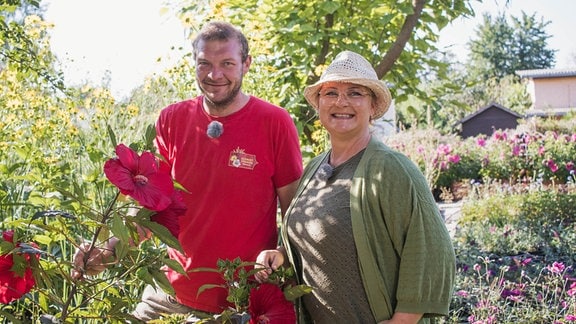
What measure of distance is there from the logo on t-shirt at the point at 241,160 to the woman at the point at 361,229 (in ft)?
0.59

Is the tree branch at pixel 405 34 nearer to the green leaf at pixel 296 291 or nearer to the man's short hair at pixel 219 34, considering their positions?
the man's short hair at pixel 219 34

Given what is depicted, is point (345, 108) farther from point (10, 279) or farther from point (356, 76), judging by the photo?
point (10, 279)

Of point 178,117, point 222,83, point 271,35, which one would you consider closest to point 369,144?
point 222,83

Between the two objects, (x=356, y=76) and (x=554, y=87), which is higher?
(x=554, y=87)

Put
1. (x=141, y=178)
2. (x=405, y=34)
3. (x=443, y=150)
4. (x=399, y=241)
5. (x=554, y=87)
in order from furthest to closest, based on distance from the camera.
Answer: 1. (x=554, y=87)
2. (x=443, y=150)
3. (x=405, y=34)
4. (x=399, y=241)
5. (x=141, y=178)

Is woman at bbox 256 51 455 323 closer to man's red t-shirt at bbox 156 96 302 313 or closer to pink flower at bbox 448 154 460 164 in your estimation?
man's red t-shirt at bbox 156 96 302 313

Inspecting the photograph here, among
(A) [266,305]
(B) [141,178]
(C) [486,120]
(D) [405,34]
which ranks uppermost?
(C) [486,120]

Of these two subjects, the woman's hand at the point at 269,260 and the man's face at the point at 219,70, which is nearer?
the woman's hand at the point at 269,260

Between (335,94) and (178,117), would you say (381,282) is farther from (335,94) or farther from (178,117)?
(178,117)

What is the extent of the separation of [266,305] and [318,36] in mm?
3130

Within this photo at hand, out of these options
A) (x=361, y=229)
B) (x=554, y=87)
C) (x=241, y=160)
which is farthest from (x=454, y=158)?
(x=554, y=87)

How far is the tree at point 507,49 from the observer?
180ft

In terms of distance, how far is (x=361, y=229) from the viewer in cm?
193

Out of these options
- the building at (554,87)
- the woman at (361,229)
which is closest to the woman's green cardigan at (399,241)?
the woman at (361,229)
